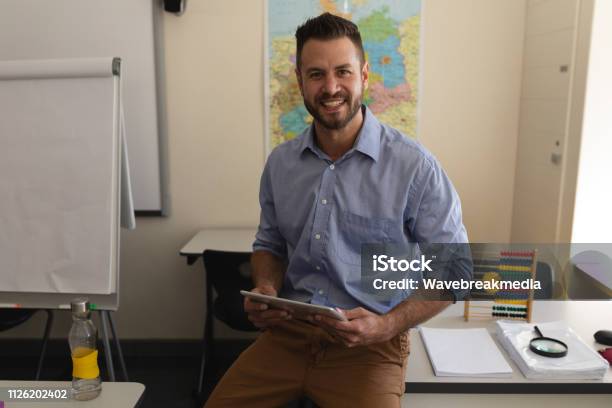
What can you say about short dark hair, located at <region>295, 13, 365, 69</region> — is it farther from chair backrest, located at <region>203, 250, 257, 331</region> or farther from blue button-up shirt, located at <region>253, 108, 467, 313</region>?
chair backrest, located at <region>203, 250, 257, 331</region>

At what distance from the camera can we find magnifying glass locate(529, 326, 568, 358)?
153cm

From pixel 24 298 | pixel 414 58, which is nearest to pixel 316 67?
pixel 414 58

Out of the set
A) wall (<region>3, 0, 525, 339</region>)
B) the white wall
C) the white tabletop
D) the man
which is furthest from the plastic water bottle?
the white wall

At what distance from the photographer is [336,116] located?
175 centimetres

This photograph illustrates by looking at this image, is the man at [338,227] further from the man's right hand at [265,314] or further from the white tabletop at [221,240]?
the white tabletop at [221,240]

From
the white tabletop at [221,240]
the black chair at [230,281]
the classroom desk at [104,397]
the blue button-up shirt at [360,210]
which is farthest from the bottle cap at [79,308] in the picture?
the white tabletop at [221,240]

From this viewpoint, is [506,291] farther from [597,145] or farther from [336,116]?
[597,145]

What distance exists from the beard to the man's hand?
59 cm

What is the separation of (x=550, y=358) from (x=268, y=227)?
99 centimetres

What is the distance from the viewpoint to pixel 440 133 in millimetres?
3223

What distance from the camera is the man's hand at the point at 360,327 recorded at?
1.48 metres

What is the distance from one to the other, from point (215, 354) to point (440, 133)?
1898mm

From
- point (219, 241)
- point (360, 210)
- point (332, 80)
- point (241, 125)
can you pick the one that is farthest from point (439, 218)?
point (241, 125)

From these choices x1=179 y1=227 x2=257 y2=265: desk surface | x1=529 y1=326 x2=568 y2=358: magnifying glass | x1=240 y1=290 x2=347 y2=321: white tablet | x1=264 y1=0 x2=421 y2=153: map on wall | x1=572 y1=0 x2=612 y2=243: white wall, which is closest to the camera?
x1=240 y1=290 x2=347 y2=321: white tablet
